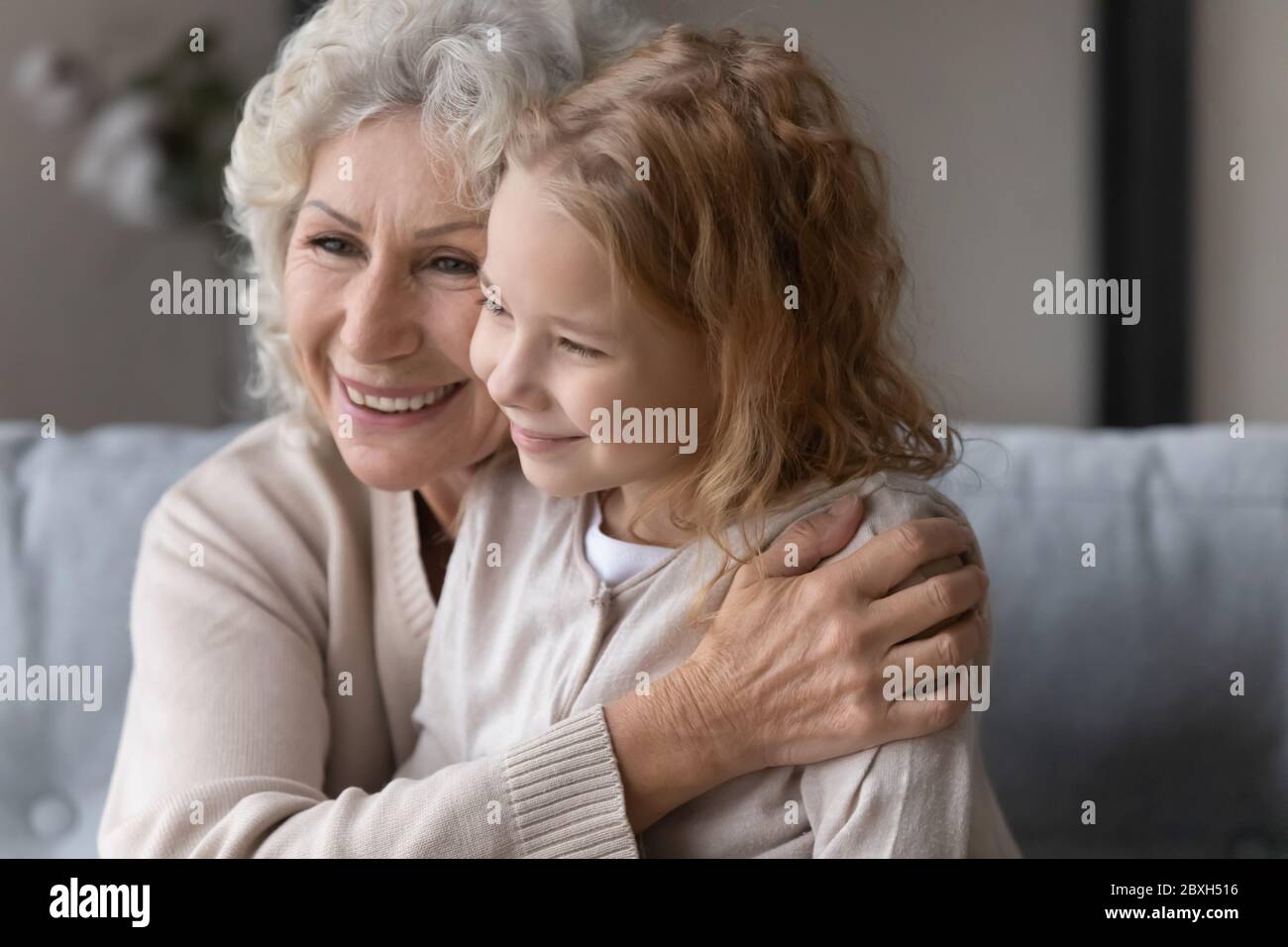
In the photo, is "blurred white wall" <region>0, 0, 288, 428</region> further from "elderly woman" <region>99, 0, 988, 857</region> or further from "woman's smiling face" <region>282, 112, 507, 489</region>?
"woman's smiling face" <region>282, 112, 507, 489</region>

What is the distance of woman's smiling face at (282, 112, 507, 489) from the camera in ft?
3.01

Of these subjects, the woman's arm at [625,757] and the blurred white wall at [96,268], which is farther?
the blurred white wall at [96,268]

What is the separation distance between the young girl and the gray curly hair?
0.04 m

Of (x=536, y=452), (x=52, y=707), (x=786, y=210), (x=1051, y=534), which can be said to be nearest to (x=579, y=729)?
(x=536, y=452)

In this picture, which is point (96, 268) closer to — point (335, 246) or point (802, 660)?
point (335, 246)

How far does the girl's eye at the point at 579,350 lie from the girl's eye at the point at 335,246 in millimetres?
223

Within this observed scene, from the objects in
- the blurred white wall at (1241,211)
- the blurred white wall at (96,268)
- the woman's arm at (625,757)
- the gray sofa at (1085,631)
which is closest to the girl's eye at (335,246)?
the woman's arm at (625,757)

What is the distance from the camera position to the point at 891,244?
0.91 meters

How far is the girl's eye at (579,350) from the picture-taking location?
0.82m

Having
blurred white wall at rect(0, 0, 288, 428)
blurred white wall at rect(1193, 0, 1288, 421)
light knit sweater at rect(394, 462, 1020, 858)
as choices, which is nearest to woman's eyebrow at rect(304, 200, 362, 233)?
light knit sweater at rect(394, 462, 1020, 858)

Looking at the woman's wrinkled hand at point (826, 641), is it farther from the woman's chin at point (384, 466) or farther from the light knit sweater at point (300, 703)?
the woman's chin at point (384, 466)

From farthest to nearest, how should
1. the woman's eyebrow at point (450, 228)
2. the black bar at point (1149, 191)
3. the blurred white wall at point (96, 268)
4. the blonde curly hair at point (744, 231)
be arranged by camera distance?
the blurred white wall at point (96, 268) → the black bar at point (1149, 191) → the woman's eyebrow at point (450, 228) → the blonde curly hair at point (744, 231)
